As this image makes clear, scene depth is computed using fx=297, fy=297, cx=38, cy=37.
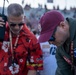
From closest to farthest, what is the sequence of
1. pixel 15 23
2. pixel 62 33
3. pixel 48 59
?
pixel 62 33 < pixel 15 23 < pixel 48 59

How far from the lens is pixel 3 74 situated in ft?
7.99

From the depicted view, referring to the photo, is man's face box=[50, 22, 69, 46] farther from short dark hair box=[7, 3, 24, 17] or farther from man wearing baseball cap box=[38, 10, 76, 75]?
short dark hair box=[7, 3, 24, 17]

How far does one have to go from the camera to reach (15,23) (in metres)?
2.40

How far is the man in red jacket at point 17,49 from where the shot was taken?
2.43 m

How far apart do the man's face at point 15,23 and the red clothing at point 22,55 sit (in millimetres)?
66

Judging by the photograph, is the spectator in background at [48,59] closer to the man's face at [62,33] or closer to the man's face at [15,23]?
the man's face at [15,23]

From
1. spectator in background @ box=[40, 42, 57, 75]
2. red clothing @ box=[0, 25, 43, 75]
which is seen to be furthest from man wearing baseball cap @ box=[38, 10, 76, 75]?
spectator in background @ box=[40, 42, 57, 75]

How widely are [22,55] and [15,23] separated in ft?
0.89

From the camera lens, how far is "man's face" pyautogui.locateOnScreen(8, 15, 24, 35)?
2402 millimetres

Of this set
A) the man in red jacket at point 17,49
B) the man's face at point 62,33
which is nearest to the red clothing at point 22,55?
the man in red jacket at point 17,49

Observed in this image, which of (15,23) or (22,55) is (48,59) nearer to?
(22,55)

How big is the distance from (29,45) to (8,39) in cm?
18

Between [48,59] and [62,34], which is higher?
[62,34]

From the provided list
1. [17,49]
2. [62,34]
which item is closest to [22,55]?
[17,49]
